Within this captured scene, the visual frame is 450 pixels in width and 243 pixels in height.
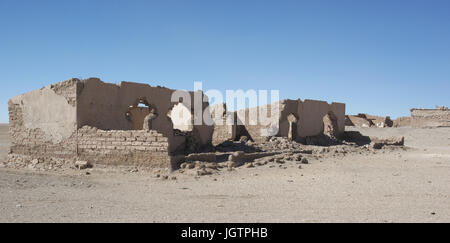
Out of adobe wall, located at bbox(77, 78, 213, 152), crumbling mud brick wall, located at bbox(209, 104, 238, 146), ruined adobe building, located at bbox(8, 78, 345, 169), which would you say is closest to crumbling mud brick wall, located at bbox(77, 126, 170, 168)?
ruined adobe building, located at bbox(8, 78, 345, 169)

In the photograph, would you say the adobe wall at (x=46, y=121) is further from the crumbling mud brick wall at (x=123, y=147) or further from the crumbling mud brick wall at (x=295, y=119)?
the crumbling mud brick wall at (x=295, y=119)

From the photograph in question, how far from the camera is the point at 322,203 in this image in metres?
6.38

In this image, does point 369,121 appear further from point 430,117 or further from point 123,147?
point 123,147

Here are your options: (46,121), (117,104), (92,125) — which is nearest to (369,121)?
(117,104)

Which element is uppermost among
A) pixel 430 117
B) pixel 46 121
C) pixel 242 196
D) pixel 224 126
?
pixel 430 117

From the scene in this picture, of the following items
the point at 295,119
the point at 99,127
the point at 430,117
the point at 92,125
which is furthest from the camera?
the point at 430,117

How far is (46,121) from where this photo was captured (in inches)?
517

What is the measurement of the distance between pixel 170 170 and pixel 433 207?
21.5 ft

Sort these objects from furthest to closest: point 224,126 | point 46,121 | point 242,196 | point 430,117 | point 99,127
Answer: point 430,117
point 224,126
point 46,121
point 99,127
point 242,196

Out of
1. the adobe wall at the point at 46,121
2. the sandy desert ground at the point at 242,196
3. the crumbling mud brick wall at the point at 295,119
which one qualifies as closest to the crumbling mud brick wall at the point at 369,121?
the crumbling mud brick wall at the point at 295,119

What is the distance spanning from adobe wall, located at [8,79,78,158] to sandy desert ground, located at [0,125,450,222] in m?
1.62

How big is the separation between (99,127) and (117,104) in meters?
1.04
